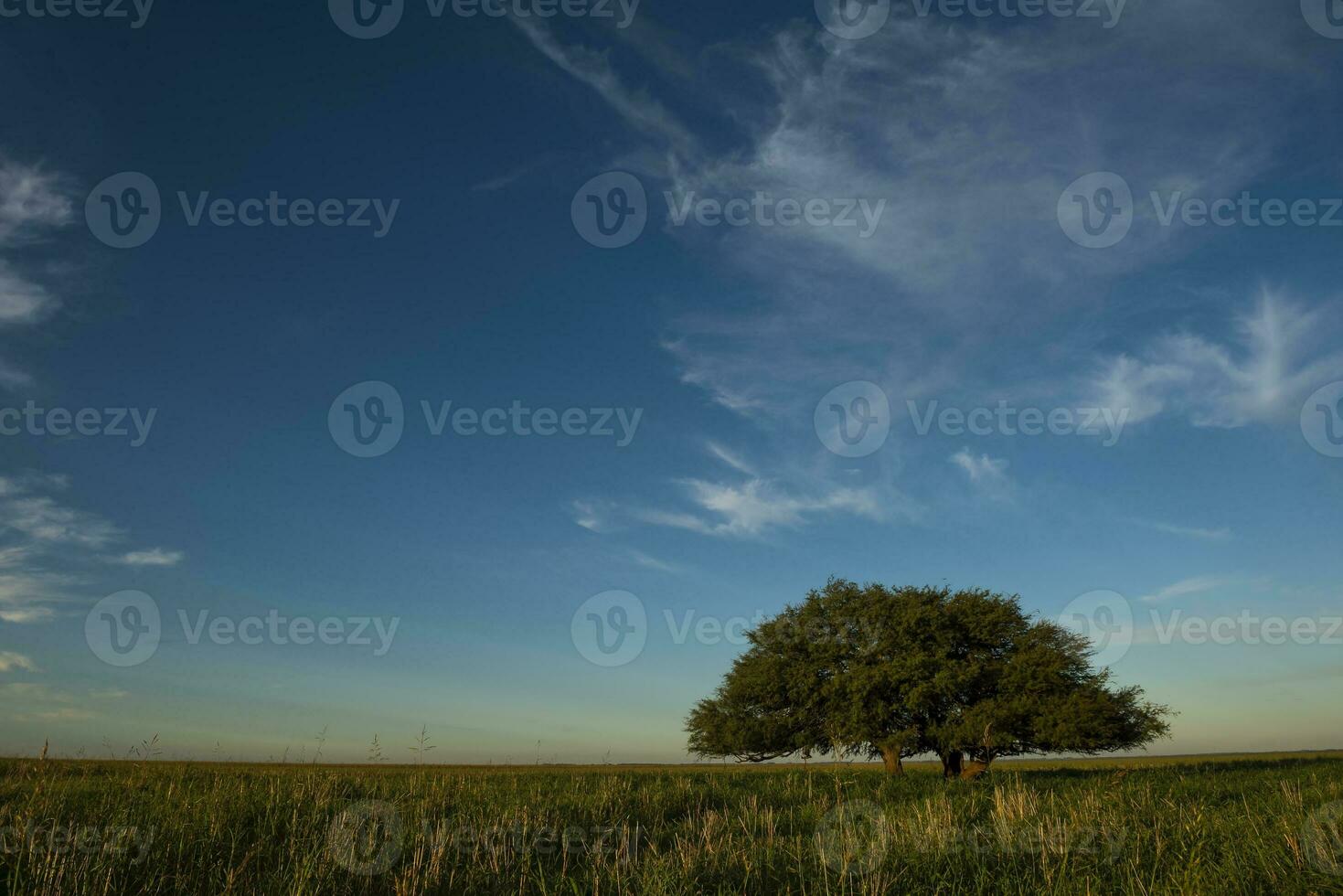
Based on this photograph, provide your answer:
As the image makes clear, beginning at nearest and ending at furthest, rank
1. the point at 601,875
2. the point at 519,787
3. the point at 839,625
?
the point at 601,875
the point at 519,787
the point at 839,625

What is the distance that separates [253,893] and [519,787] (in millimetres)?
11923

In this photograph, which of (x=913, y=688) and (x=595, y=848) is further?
(x=913, y=688)

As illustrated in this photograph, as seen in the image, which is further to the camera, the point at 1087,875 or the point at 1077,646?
the point at 1077,646

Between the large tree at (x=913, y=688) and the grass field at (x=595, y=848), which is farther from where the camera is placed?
the large tree at (x=913, y=688)

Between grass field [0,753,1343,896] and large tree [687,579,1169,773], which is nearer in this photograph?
grass field [0,753,1343,896]

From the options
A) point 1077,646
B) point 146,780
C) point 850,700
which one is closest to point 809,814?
point 146,780

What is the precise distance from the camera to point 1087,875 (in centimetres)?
719

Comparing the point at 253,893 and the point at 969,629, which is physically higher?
the point at 969,629

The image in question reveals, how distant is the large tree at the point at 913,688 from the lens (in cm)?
3506

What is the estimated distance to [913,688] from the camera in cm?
3481

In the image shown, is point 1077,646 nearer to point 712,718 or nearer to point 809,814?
point 712,718

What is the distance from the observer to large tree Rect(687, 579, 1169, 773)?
3506 cm

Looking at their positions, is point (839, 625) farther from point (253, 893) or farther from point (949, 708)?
point (253, 893)

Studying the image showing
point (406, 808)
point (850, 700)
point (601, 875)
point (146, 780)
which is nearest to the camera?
point (601, 875)
